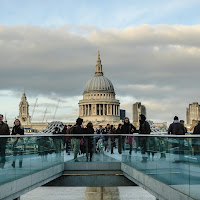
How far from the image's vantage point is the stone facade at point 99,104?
182 meters

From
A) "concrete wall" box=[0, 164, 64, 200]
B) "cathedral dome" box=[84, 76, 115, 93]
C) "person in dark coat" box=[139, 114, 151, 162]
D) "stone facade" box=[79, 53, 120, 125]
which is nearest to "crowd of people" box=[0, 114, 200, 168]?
"person in dark coat" box=[139, 114, 151, 162]

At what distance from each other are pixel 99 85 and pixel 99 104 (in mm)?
10747

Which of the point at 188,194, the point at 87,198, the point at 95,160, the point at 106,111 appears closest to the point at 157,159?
the point at 188,194

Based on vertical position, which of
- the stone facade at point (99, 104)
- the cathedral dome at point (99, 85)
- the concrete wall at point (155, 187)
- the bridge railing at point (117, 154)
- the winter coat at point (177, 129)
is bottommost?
the concrete wall at point (155, 187)

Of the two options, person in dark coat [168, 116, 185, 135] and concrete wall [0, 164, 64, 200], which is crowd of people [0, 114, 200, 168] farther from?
concrete wall [0, 164, 64, 200]

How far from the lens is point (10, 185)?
1289 cm

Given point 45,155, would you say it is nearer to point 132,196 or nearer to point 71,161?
point 71,161

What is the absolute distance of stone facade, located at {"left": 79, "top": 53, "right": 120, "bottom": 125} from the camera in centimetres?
18150

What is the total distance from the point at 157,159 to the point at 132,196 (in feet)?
136

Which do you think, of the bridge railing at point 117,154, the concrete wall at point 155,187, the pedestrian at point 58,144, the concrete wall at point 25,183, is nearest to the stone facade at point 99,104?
the bridge railing at point 117,154

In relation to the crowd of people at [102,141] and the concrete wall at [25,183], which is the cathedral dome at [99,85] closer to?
the crowd of people at [102,141]

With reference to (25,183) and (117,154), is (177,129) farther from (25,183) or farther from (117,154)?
(25,183)

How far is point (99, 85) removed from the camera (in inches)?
7564

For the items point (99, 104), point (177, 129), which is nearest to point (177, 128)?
point (177, 129)
